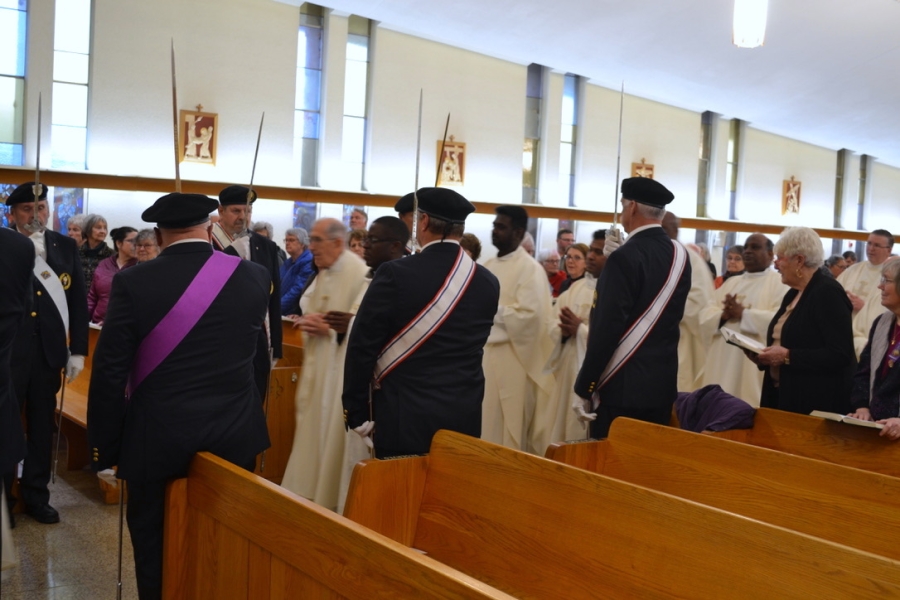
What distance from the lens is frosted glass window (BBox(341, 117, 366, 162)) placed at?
1420cm

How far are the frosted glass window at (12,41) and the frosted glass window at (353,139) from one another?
4613 mm

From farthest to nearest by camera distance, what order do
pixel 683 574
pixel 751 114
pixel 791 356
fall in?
pixel 751 114 < pixel 791 356 < pixel 683 574

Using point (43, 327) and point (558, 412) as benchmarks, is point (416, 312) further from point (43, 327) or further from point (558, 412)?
point (558, 412)

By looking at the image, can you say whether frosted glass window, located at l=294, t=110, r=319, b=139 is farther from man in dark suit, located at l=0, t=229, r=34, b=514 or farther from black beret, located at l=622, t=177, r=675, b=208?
man in dark suit, located at l=0, t=229, r=34, b=514

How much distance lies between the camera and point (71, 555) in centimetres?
422

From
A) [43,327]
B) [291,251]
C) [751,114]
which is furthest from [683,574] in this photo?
[751,114]

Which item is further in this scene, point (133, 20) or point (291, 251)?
point (133, 20)

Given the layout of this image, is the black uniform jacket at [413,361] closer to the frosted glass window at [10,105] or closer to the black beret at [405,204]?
the black beret at [405,204]

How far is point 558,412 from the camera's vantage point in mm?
5977

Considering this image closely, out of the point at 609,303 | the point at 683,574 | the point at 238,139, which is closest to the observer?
the point at 683,574

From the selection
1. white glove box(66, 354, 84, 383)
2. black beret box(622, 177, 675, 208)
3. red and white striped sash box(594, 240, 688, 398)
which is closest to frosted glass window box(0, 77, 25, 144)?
white glove box(66, 354, 84, 383)

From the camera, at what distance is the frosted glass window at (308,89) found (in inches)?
545

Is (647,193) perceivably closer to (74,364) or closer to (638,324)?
(638,324)

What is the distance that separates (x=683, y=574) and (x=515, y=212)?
367 cm
